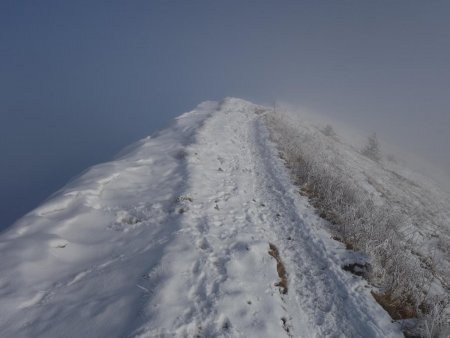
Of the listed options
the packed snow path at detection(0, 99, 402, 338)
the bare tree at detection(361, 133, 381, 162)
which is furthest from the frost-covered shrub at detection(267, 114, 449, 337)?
the bare tree at detection(361, 133, 381, 162)

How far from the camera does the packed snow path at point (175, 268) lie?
3.75m

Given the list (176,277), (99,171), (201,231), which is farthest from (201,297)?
(99,171)

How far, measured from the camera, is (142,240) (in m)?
5.77

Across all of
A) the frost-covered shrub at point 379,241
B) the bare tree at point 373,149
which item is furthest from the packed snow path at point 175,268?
the bare tree at point 373,149

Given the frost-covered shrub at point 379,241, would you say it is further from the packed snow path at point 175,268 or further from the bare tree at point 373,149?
the bare tree at point 373,149

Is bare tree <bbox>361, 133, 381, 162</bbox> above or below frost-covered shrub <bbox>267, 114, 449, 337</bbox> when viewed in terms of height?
below

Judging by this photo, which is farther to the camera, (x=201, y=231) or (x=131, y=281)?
(x=201, y=231)

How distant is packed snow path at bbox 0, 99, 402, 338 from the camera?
375 centimetres

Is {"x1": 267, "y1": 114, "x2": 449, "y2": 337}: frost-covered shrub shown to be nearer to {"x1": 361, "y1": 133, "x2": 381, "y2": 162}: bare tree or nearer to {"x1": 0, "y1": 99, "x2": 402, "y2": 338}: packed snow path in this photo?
{"x1": 0, "y1": 99, "x2": 402, "y2": 338}: packed snow path

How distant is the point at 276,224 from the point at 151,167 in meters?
5.56

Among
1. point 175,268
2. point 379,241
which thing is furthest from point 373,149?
point 175,268

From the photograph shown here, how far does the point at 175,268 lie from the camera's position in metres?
4.64

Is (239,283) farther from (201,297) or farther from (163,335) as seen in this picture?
(163,335)

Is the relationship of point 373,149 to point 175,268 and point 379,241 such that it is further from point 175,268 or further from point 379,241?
point 175,268
